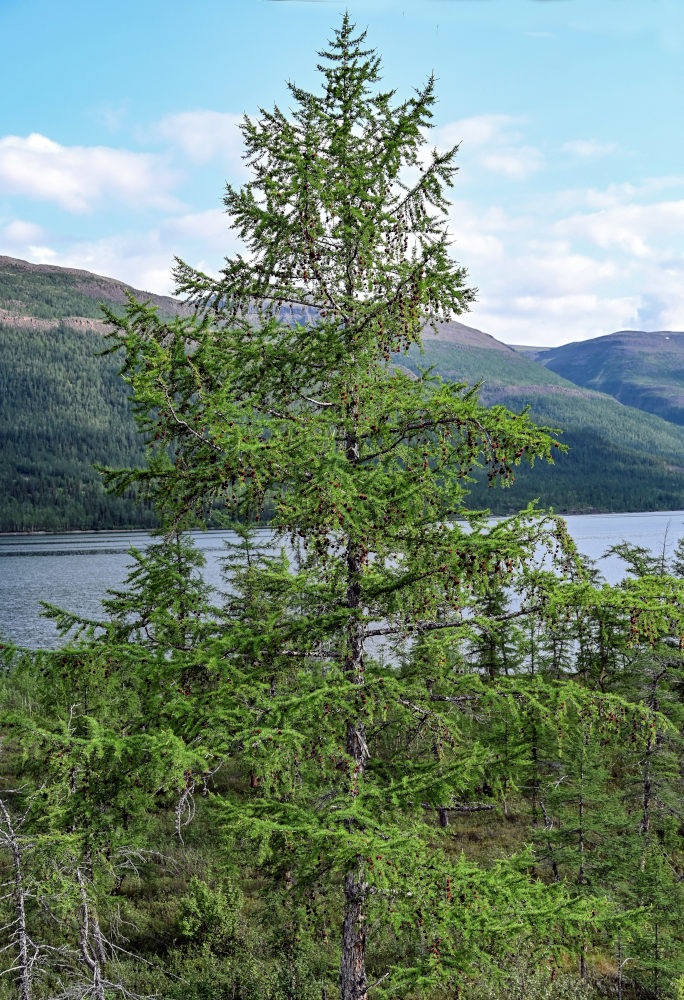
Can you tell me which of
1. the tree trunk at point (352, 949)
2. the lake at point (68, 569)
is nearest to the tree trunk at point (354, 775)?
the tree trunk at point (352, 949)

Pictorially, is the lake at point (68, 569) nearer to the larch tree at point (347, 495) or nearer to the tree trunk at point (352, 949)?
the larch tree at point (347, 495)

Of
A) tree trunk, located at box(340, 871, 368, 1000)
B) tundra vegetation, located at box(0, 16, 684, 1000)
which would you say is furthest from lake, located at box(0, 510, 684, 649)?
tree trunk, located at box(340, 871, 368, 1000)

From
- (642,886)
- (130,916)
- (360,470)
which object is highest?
(360,470)

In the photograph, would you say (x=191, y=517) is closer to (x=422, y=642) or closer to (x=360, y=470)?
(x=360, y=470)

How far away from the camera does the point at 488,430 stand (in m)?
5.61

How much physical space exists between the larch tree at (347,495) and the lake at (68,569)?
11480 mm

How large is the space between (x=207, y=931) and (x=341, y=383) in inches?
544

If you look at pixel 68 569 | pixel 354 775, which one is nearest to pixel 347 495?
pixel 354 775

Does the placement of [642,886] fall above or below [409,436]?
below

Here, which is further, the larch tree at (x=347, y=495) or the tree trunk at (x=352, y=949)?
the tree trunk at (x=352, y=949)

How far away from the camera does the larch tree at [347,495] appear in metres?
5.04

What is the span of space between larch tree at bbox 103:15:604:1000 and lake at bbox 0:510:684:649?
11480 millimetres

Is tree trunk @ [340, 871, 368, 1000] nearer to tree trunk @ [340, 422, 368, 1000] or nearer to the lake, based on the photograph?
tree trunk @ [340, 422, 368, 1000]

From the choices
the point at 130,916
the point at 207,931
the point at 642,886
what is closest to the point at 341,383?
the point at 642,886
